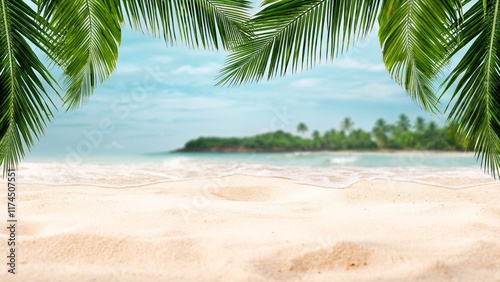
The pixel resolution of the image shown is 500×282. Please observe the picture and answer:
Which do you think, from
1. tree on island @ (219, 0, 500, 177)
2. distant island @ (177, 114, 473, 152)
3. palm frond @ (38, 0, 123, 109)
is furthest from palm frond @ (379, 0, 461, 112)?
distant island @ (177, 114, 473, 152)

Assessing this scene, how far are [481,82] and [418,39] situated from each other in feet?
1.73

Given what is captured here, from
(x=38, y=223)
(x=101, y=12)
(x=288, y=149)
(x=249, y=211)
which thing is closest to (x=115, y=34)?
(x=101, y=12)

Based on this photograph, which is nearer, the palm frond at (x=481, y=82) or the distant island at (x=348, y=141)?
the palm frond at (x=481, y=82)

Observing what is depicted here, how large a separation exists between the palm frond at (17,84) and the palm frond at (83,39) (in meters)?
0.22

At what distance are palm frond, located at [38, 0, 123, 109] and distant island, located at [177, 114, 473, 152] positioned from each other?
37.2 ft

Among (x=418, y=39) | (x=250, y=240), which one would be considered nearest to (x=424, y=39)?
(x=418, y=39)

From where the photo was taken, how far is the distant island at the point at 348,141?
1566 cm

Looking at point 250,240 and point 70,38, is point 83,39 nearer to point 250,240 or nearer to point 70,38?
point 70,38

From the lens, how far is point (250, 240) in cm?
316

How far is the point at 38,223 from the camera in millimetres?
3879

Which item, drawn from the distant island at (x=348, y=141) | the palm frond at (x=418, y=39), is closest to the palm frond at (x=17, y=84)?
the palm frond at (x=418, y=39)

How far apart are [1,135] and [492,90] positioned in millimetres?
3306

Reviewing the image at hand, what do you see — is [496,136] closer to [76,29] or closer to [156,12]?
[156,12]

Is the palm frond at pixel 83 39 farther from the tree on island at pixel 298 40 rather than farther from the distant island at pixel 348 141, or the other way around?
the distant island at pixel 348 141
